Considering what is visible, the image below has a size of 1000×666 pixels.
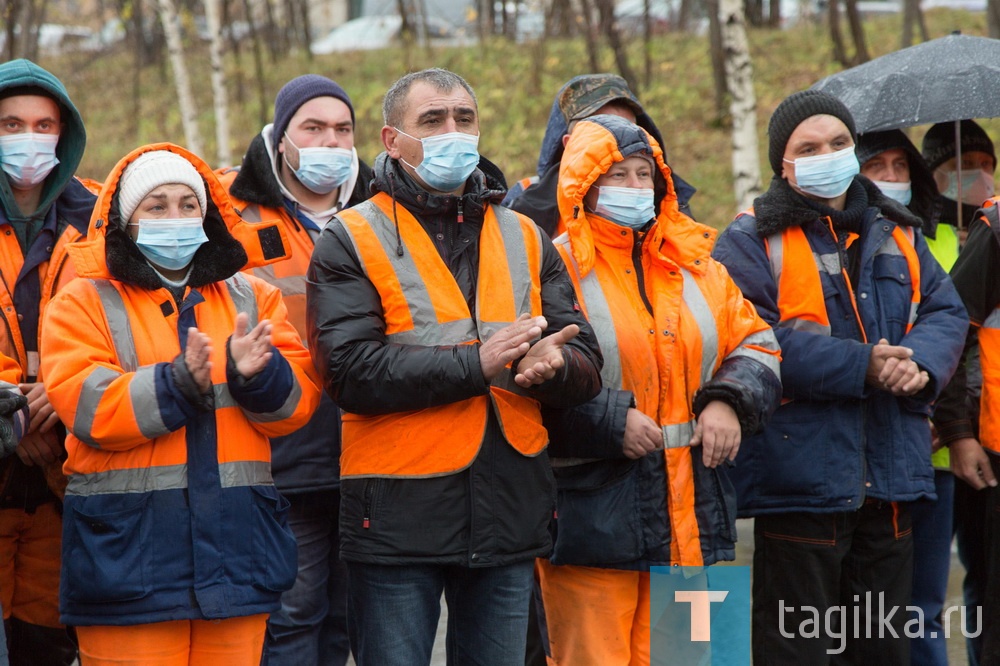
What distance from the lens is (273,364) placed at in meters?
3.33

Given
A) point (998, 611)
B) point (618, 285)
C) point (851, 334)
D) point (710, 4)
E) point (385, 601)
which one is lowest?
point (998, 611)

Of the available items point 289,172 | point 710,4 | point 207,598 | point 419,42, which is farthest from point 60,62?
point 207,598

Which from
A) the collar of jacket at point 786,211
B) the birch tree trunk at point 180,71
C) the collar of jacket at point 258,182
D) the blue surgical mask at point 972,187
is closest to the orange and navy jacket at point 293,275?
the collar of jacket at point 258,182

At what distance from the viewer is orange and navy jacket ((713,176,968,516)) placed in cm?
416

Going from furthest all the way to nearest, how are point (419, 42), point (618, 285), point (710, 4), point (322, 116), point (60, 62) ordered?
1. point (60, 62)
2. point (419, 42)
3. point (710, 4)
4. point (322, 116)
5. point (618, 285)

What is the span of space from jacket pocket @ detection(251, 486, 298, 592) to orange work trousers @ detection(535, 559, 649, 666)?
39.2 inches

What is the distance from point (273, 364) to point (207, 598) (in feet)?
2.30

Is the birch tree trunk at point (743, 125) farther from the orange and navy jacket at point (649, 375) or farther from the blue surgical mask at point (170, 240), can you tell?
the blue surgical mask at point (170, 240)

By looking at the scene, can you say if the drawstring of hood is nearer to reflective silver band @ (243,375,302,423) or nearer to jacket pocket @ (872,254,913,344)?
reflective silver band @ (243,375,302,423)

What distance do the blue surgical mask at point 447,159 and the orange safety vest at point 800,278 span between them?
138 cm

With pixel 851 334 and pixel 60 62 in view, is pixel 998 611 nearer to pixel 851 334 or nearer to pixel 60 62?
pixel 851 334

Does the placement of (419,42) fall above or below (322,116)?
above

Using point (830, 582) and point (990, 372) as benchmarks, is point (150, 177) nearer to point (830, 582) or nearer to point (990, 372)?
point (830, 582)

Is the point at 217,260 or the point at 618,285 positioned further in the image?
the point at 618,285
